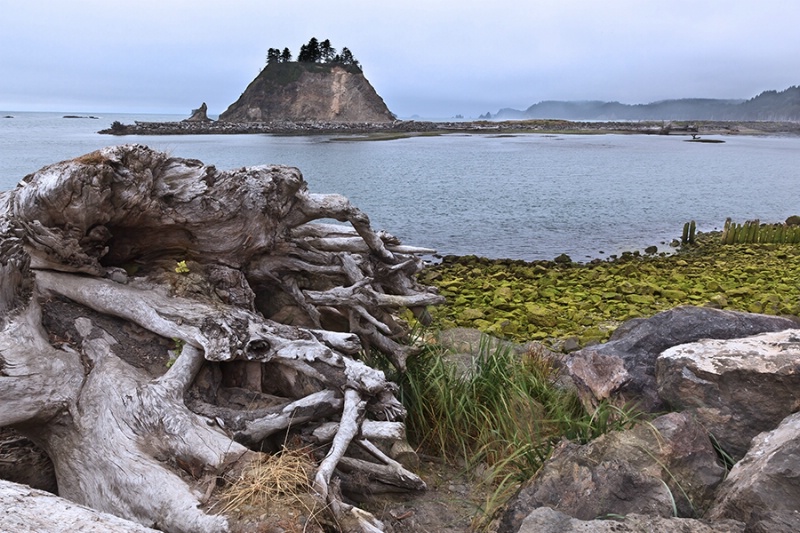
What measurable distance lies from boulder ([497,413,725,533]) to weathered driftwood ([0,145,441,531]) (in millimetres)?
1125

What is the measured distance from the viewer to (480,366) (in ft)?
20.7

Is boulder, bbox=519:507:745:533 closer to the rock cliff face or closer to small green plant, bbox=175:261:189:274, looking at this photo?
small green plant, bbox=175:261:189:274

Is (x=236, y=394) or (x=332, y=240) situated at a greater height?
(x=332, y=240)

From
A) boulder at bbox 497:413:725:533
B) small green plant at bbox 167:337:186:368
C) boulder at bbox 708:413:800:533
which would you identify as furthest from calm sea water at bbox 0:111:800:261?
boulder at bbox 708:413:800:533

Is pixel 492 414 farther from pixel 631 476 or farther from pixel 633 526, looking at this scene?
pixel 633 526

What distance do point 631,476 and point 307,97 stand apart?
121930 mm

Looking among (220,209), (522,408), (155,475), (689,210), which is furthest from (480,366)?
(689,210)

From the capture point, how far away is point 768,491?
3436 millimetres

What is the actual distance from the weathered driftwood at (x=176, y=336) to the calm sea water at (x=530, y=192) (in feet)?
8.64

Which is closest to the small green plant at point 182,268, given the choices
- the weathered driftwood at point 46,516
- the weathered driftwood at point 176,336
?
the weathered driftwood at point 176,336

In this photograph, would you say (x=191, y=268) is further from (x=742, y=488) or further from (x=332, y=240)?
(x=742, y=488)

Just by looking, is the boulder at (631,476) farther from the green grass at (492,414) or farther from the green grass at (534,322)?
the green grass at (492,414)

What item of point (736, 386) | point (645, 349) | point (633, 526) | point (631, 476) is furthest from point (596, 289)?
point (633, 526)

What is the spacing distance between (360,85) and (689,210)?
99.6m
